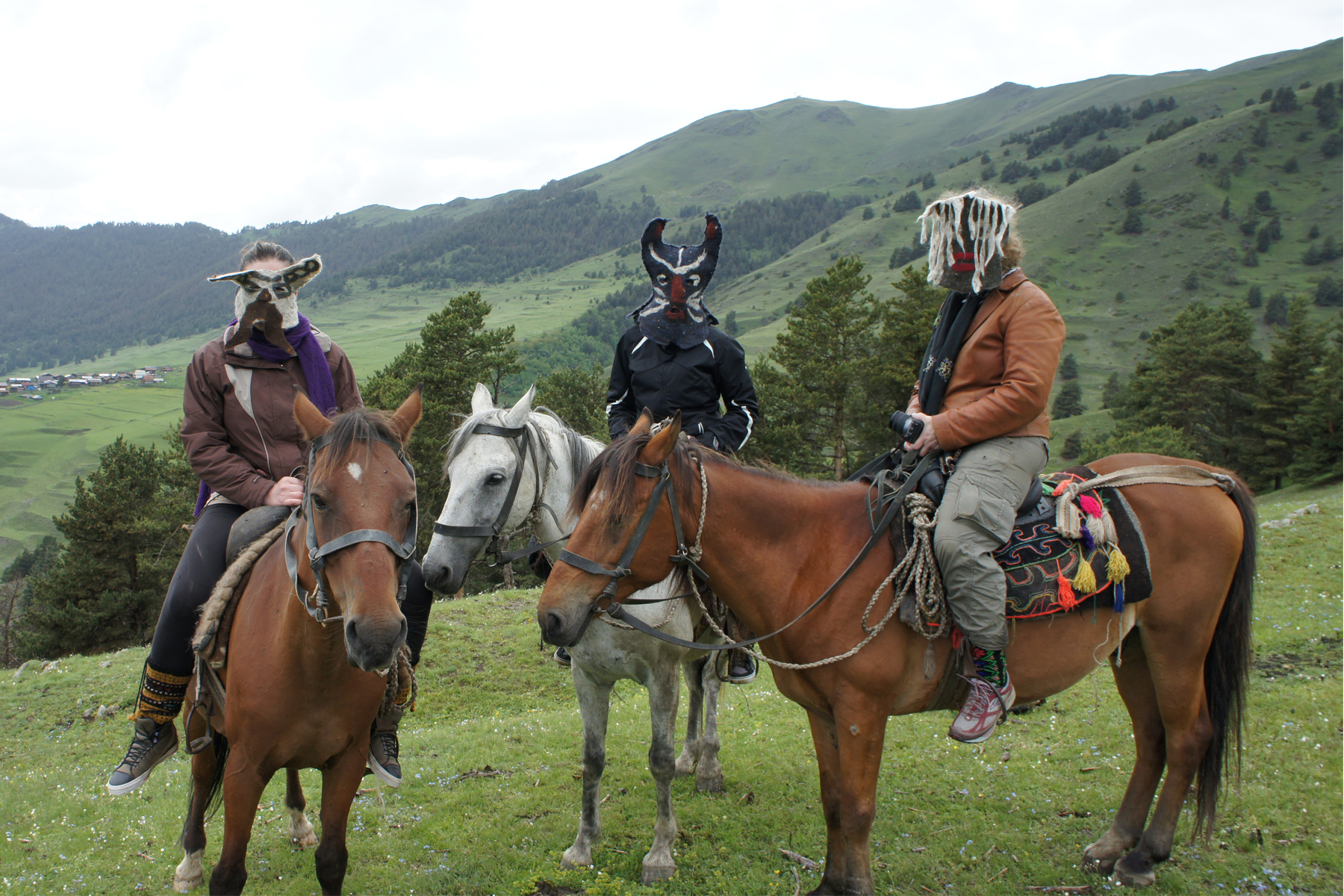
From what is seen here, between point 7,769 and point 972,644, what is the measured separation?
475 inches

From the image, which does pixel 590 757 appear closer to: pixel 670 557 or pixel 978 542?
pixel 670 557

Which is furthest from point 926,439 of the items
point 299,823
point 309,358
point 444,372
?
point 444,372

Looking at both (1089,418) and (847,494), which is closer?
(847,494)

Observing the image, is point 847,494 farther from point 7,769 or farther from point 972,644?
point 7,769

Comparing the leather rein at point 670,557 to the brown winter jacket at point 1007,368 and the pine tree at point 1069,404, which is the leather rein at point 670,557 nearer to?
the brown winter jacket at point 1007,368

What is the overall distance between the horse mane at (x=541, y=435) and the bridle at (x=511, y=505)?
34mm

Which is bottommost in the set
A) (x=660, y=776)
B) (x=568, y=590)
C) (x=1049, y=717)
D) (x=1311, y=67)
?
(x=1049, y=717)

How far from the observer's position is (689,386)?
5.75 metres

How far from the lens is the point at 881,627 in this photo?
4.01 metres

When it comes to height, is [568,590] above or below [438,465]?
above

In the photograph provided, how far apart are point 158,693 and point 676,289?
440 centimetres

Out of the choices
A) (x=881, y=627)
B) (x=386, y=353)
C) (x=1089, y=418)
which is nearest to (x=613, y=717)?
(x=881, y=627)

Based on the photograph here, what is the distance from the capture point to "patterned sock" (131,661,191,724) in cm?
421

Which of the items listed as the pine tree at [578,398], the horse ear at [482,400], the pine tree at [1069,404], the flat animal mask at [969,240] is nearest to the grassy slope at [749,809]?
the horse ear at [482,400]
